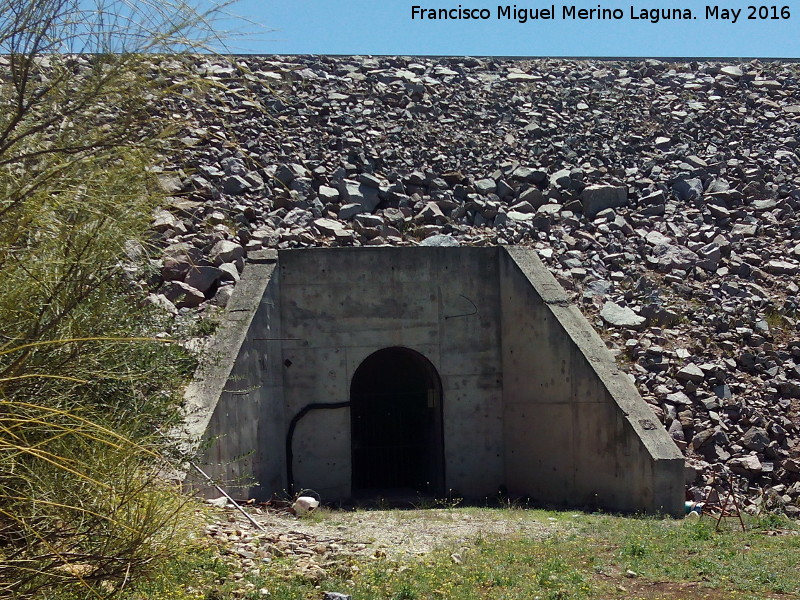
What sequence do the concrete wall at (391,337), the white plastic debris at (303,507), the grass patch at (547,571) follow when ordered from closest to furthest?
the grass patch at (547,571) → the white plastic debris at (303,507) → the concrete wall at (391,337)

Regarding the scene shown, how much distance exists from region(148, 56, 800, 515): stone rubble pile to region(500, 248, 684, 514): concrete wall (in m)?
0.95

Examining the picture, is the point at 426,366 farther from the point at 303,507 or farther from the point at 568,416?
the point at 303,507

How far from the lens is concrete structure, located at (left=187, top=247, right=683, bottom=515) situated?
477 inches

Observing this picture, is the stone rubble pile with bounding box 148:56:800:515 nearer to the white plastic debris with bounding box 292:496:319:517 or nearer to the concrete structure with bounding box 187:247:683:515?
the concrete structure with bounding box 187:247:683:515

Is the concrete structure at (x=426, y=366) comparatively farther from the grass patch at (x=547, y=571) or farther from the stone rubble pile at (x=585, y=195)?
the grass patch at (x=547, y=571)

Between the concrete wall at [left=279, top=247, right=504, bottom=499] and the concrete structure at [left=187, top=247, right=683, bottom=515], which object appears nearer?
the concrete structure at [left=187, top=247, right=683, bottom=515]

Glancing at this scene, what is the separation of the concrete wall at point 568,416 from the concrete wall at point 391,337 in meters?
0.33

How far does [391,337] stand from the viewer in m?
13.6

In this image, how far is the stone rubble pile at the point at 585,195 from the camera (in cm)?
1254

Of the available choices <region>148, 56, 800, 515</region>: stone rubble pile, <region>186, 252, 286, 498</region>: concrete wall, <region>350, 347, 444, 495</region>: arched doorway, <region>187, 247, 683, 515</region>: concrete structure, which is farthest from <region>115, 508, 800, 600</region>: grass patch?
<region>350, 347, 444, 495</region>: arched doorway

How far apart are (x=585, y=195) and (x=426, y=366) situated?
4.70 metres

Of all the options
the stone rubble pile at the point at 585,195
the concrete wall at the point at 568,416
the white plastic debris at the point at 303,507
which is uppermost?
the stone rubble pile at the point at 585,195

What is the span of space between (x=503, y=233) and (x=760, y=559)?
8466 millimetres

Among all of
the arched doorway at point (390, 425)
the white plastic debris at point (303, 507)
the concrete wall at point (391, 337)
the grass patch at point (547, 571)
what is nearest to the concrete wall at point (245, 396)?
the concrete wall at point (391, 337)
